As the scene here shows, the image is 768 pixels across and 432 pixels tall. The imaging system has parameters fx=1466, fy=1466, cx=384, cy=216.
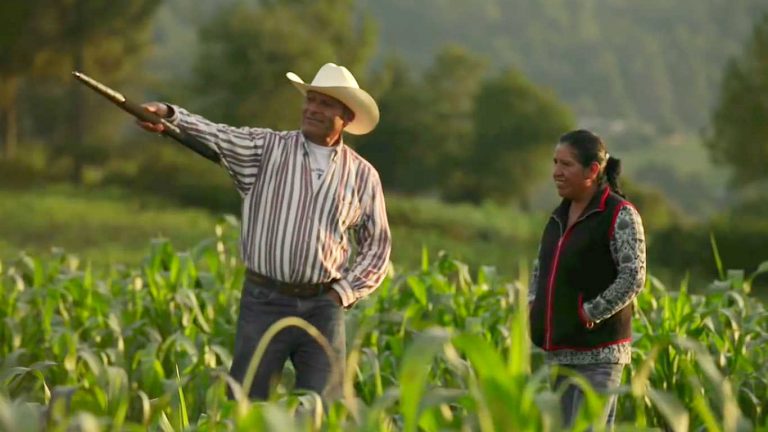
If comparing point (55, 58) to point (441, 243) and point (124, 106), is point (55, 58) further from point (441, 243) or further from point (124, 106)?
point (124, 106)

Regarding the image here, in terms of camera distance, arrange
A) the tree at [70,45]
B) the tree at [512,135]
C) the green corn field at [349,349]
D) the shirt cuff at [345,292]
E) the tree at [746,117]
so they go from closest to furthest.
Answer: the green corn field at [349,349] → the shirt cuff at [345,292] → the tree at [70,45] → the tree at [746,117] → the tree at [512,135]

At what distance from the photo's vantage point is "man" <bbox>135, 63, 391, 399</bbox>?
580cm

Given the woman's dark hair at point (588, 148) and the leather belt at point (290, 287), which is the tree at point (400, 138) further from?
the woman's dark hair at point (588, 148)

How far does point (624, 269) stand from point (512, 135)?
5078 cm

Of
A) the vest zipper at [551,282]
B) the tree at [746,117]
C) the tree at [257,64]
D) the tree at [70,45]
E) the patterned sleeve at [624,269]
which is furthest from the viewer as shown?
the tree at [257,64]

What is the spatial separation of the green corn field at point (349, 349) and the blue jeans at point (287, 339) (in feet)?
0.56

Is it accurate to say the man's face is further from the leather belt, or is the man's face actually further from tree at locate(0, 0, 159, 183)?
tree at locate(0, 0, 159, 183)

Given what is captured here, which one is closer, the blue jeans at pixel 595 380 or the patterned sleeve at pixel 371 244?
the blue jeans at pixel 595 380

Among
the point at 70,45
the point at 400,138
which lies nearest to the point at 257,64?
the point at 70,45

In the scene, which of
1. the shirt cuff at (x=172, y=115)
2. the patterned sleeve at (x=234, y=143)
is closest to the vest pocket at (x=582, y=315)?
the patterned sleeve at (x=234, y=143)

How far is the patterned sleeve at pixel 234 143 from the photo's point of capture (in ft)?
19.2

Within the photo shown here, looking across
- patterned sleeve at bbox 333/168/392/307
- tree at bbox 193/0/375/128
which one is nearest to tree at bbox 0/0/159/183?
tree at bbox 193/0/375/128

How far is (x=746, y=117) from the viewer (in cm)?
4053

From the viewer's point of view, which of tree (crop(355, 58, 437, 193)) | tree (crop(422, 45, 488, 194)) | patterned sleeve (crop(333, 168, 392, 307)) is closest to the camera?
patterned sleeve (crop(333, 168, 392, 307))
